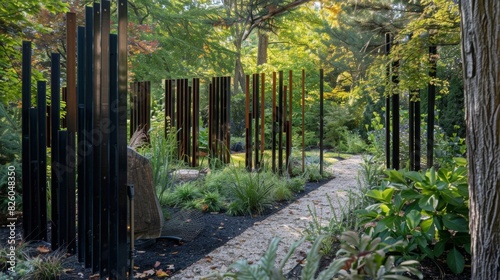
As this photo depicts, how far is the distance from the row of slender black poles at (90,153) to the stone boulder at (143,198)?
479mm

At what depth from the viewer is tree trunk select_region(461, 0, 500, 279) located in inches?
91.4

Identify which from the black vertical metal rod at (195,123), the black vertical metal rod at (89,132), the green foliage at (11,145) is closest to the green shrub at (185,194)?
the green foliage at (11,145)

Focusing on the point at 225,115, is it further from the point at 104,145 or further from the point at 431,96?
the point at 104,145

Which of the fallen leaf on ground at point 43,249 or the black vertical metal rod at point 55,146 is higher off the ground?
the black vertical metal rod at point 55,146

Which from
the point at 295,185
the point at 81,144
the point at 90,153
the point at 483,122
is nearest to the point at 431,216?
the point at 483,122

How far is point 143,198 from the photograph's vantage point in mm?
4090

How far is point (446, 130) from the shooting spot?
9.10 m

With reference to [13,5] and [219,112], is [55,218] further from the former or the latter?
[219,112]

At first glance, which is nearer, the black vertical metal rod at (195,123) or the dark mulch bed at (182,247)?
the dark mulch bed at (182,247)

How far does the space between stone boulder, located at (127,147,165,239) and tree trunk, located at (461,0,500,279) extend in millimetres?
2516

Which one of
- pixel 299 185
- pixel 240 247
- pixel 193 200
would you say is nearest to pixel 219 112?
pixel 299 185

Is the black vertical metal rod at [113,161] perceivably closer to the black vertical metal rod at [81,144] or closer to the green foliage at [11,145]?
the black vertical metal rod at [81,144]

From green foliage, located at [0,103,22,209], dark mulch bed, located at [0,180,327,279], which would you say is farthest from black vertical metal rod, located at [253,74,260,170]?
green foliage, located at [0,103,22,209]

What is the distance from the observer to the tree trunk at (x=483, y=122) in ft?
7.61
